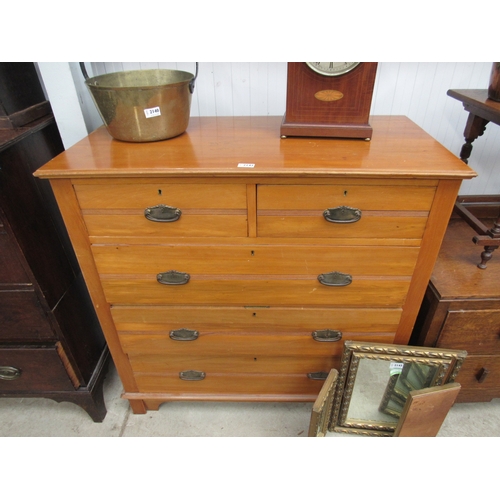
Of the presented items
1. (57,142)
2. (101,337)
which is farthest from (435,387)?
(57,142)

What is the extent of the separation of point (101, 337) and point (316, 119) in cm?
138

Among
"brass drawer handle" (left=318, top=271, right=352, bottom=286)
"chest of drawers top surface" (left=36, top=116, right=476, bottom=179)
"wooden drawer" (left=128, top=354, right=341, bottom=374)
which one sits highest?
"chest of drawers top surface" (left=36, top=116, right=476, bottom=179)

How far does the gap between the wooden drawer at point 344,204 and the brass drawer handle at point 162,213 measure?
25cm

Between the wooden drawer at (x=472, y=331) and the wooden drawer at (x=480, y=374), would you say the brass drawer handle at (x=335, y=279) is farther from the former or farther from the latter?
the wooden drawer at (x=480, y=374)

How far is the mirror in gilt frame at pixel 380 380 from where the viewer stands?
1265 millimetres

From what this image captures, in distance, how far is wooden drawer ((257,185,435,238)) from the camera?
101 cm

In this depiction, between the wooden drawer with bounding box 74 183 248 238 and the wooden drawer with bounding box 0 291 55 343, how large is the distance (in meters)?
0.38

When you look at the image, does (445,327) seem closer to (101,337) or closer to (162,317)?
(162,317)

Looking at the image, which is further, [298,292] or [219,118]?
[219,118]

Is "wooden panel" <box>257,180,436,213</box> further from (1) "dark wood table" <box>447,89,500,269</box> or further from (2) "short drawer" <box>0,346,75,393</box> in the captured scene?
(2) "short drawer" <box>0,346,75,393</box>

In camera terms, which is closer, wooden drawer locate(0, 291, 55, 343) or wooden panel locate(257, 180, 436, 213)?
wooden panel locate(257, 180, 436, 213)

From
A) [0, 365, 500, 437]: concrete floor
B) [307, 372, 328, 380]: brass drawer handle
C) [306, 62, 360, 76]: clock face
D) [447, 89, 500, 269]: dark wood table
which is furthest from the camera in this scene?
[0, 365, 500, 437]: concrete floor

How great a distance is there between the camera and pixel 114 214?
1077mm

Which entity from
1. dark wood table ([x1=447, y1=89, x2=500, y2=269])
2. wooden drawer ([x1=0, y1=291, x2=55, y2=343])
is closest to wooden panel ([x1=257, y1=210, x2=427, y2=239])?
dark wood table ([x1=447, y1=89, x2=500, y2=269])
